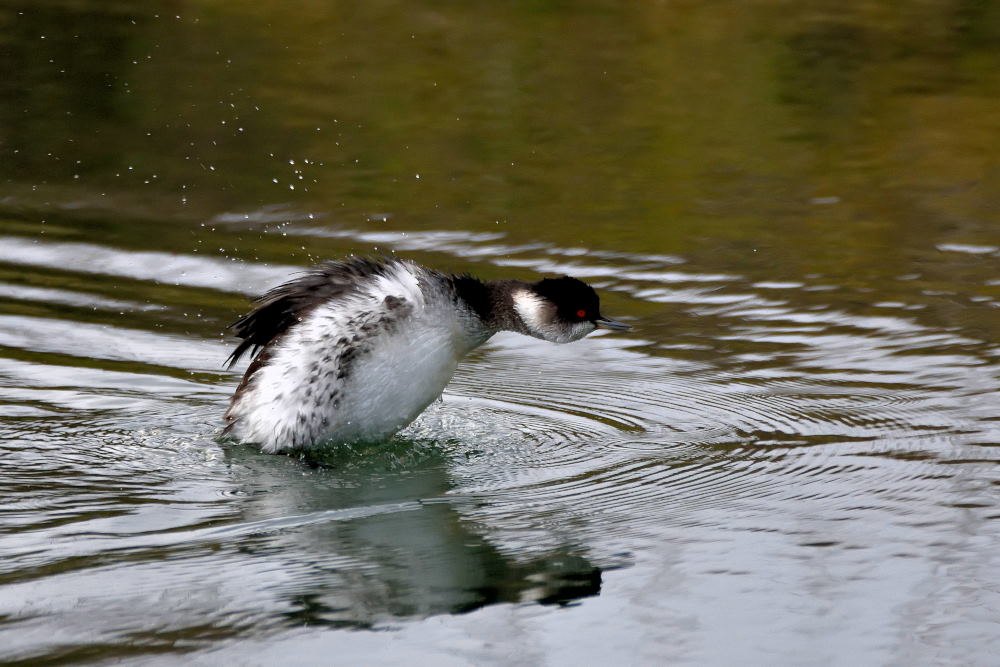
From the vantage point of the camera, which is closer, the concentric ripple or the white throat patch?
the concentric ripple

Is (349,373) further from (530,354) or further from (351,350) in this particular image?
(530,354)

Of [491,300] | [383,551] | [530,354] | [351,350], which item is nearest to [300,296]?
[351,350]

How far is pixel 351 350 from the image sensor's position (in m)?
7.02

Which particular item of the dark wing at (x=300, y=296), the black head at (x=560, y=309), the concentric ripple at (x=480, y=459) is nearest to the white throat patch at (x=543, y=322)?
the black head at (x=560, y=309)

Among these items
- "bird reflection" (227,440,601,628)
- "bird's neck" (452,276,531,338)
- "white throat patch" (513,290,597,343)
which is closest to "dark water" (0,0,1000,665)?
"bird reflection" (227,440,601,628)

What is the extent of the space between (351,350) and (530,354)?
2.23m

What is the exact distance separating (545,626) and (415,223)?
6748 mm

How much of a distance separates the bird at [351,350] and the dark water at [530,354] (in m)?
0.20

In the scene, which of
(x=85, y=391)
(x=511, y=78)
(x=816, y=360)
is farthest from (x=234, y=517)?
(x=511, y=78)

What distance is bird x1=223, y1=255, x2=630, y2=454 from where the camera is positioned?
7035 mm

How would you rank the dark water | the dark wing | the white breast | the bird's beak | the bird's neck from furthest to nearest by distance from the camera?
1. the bird's beak
2. the bird's neck
3. the dark wing
4. the white breast
5. the dark water

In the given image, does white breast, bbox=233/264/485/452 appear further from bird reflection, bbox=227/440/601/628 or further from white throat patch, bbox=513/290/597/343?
white throat patch, bbox=513/290/597/343

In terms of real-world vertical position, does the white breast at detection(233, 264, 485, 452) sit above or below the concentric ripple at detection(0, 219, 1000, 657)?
above

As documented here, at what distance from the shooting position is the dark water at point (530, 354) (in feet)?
17.4
